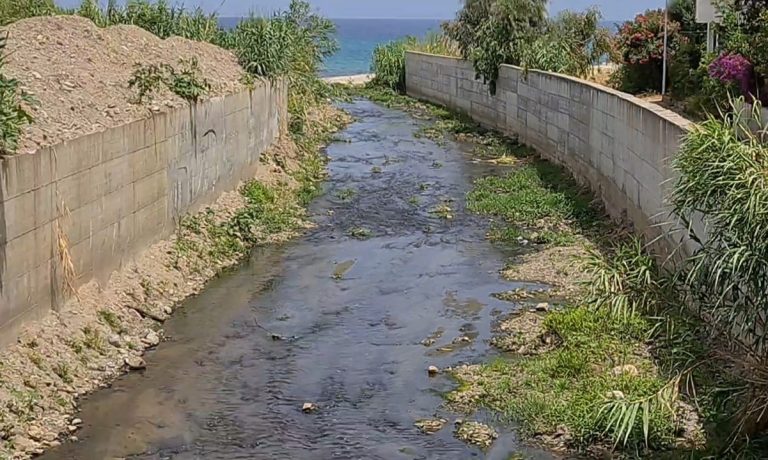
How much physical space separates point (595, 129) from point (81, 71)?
8.09 m

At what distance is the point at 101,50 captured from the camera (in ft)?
42.5

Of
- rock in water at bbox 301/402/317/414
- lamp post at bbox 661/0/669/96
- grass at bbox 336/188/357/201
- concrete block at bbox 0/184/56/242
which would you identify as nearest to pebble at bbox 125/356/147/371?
concrete block at bbox 0/184/56/242

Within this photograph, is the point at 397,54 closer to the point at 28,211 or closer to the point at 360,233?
the point at 360,233

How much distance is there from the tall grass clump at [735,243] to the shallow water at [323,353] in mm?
1837

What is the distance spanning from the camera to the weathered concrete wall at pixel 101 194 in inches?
319

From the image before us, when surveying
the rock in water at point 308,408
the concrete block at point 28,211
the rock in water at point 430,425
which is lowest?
the rock in water at point 430,425

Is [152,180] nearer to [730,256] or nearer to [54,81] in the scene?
[54,81]

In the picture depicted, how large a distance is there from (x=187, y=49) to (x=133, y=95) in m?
4.33

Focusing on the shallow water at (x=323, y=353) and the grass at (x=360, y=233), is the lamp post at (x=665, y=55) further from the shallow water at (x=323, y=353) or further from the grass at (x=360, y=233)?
the grass at (x=360, y=233)

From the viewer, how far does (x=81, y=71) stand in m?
11.8

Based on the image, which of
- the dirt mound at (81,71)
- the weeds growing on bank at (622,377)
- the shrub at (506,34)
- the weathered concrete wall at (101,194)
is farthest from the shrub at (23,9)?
the shrub at (506,34)

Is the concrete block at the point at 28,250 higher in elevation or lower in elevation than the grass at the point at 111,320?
higher

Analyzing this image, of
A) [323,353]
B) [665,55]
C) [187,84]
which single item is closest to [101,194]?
[323,353]

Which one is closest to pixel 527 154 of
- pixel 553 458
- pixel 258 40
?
pixel 258 40
